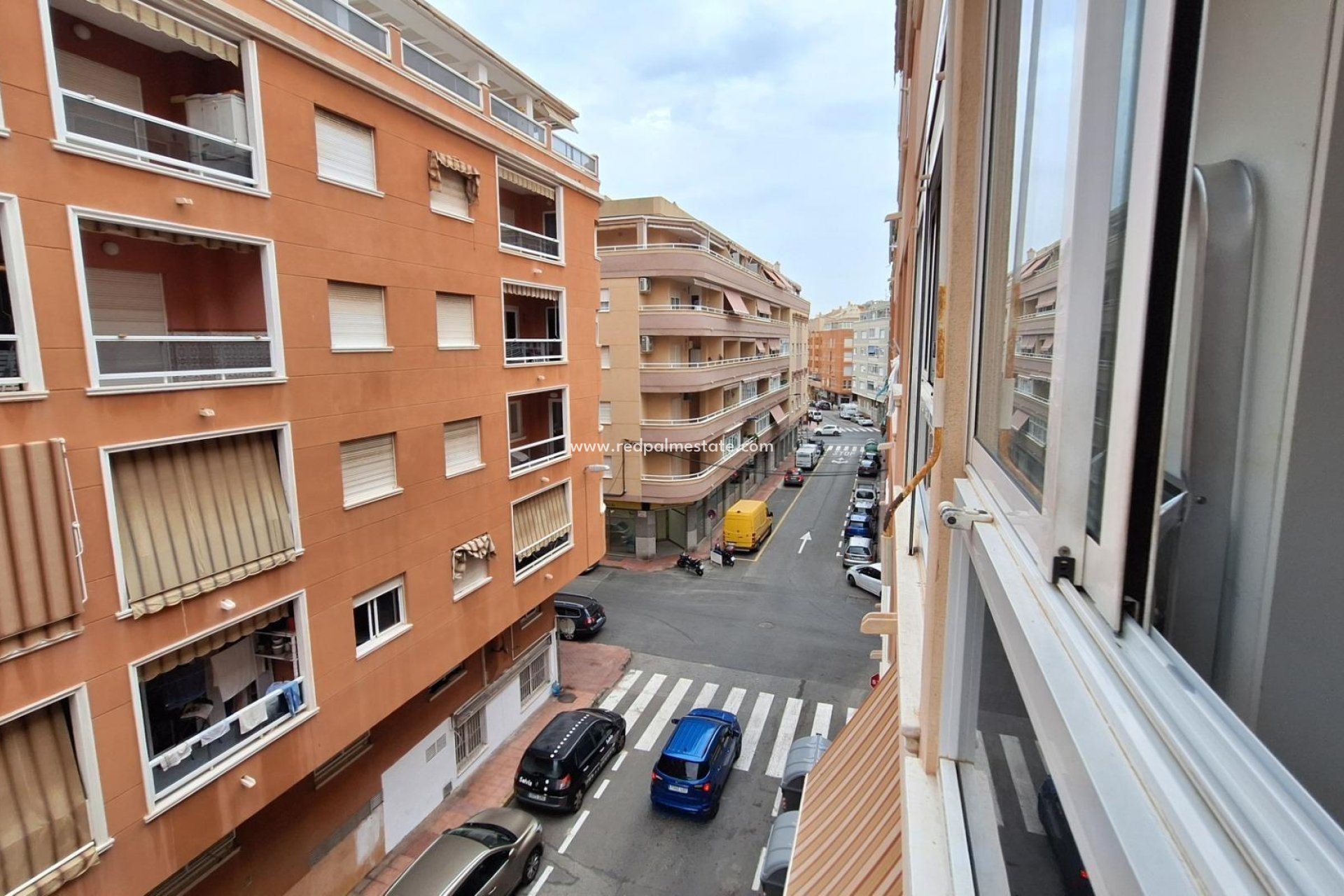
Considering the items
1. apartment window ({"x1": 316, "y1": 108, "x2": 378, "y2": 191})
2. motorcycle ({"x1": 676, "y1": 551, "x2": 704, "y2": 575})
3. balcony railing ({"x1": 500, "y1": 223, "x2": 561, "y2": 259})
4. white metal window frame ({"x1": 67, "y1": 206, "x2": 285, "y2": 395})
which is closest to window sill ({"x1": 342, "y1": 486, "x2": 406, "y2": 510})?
white metal window frame ({"x1": 67, "y1": 206, "x2": 285, "y2": 395})

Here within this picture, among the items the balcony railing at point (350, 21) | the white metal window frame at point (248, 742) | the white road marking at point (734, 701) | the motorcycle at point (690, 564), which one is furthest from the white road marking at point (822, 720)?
the balcony railing at point (350, 21)

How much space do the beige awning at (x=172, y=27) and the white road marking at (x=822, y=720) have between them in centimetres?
1301

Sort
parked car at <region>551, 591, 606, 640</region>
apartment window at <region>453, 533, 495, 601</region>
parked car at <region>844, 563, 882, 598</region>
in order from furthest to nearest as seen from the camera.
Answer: parked car at <region>844, 563, 882, 598</region>
parked car at <region>551, 591, 606, 640</region>
apartment window at <region>453, 533, 495, 601</region>

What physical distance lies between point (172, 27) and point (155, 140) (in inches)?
39.4

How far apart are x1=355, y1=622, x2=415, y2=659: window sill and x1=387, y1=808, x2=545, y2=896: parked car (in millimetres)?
2687

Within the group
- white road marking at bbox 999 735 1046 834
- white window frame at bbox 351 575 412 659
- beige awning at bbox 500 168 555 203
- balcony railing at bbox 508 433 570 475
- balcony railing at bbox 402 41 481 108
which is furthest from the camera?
balcony railing at bbox 508 433 570 475

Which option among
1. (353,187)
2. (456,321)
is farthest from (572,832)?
(353,187)

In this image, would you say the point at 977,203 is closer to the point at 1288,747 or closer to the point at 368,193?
the point at 1288,747

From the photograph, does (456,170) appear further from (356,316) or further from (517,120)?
(356,316)

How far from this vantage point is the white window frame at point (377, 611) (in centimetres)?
808

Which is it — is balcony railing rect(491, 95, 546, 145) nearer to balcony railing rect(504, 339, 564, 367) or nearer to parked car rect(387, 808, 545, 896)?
balcony railing rect(504, 339, 564, 367)

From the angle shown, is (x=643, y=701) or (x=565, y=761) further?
(x=643, y=701)

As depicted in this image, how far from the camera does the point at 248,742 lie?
6664 millimetres

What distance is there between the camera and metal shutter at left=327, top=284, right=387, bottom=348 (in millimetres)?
7648
